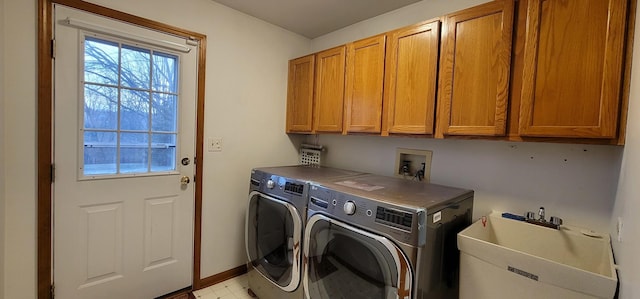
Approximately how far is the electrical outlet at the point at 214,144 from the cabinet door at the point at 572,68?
6.49 feet

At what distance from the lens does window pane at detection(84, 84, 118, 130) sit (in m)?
1.59

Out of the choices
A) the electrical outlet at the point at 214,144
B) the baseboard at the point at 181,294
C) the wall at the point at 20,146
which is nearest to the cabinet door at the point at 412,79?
the electrical outlet at the point at 214,144

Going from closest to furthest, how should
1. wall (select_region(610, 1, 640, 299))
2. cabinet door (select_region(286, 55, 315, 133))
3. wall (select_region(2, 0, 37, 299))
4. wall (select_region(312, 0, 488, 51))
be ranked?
wall (select_region(610, 1, 640, 299)) < wall (select_region(2, 0, 37, 299)) < wall (select_region(312, 0, 488, 51)) < cabinet door (select_region(286, 55, 315, 133))

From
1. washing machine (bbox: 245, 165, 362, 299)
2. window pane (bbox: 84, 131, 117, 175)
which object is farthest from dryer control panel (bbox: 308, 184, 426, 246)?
window pane (bbox: 84, 131, 117, 175)

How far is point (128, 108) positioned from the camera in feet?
5.67

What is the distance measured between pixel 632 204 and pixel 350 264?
108 centimetres

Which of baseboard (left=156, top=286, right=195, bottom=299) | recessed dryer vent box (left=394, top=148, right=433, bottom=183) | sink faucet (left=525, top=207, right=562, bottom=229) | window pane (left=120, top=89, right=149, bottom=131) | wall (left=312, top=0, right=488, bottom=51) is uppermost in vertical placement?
wall (left=312, top=0, right=488, bottom=51)

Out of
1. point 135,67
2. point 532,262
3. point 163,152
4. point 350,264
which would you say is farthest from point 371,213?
point 135,67

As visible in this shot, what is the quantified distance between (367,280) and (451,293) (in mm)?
A: 460

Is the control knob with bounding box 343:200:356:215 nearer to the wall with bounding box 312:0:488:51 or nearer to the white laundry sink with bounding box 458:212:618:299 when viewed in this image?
the white laundry sink with bounding box 458:212:618:299

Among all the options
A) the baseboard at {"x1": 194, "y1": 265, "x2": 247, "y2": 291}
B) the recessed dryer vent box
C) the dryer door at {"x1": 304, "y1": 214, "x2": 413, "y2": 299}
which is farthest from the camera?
the baseboard at {"x1": 194, "y1": 265, "x2": 247, "y2": 291}

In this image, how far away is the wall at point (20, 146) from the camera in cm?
138

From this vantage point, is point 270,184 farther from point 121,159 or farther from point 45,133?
point 45,133

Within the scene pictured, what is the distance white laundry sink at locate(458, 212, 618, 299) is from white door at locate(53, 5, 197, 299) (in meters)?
1.90
